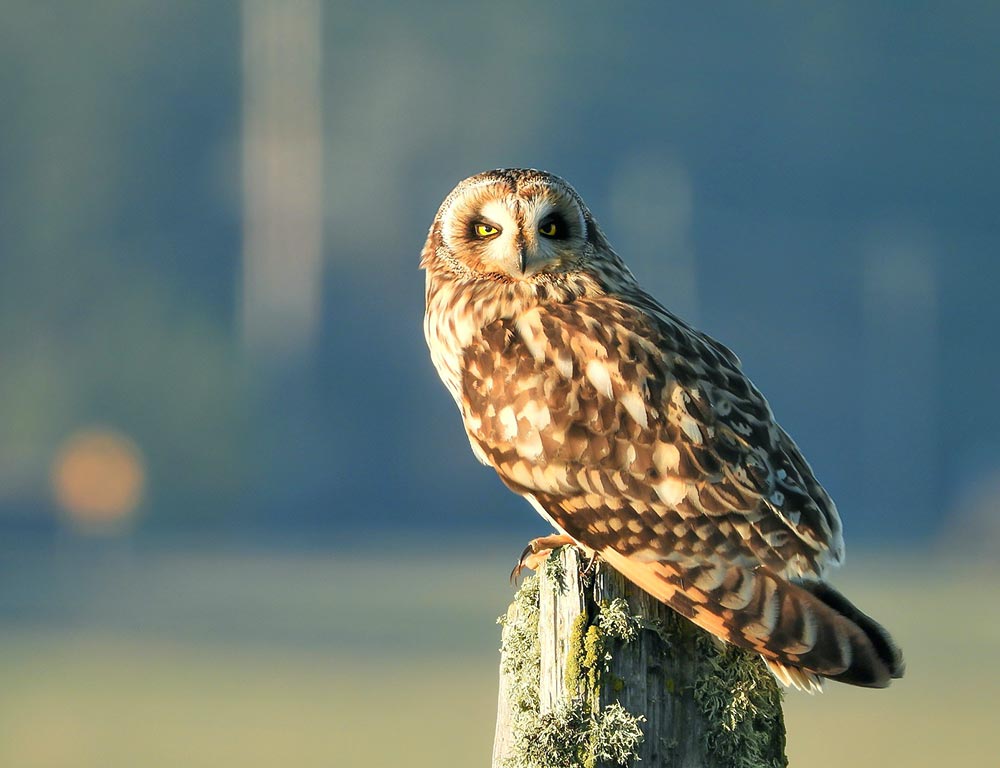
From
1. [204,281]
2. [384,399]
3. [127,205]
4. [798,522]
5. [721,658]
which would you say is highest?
[127,205]

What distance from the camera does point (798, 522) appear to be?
3248 mm

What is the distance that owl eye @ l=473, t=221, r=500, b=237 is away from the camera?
3.85 metres

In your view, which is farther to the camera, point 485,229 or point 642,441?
point 485,229

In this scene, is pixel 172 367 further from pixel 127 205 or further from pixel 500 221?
pixel 500 221

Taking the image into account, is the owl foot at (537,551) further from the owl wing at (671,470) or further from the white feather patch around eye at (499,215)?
the white feather patch around eye at (499,215)

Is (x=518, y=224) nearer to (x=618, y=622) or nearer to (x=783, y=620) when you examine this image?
(x=618, y=622)

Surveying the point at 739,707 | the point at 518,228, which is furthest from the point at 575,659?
the point at 518,228

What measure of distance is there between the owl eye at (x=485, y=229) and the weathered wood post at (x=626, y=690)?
40.8 inches

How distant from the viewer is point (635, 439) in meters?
3.37

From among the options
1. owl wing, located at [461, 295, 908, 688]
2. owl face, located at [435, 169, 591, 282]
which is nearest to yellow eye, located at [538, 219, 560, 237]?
owl face, located at [435, 169, 591, 282]

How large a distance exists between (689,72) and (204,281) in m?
15.7

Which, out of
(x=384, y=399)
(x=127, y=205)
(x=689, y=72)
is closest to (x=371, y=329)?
(x=384, y=399)

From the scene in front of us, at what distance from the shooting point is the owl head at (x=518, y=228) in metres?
3.74

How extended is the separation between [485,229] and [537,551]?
3.07ft
